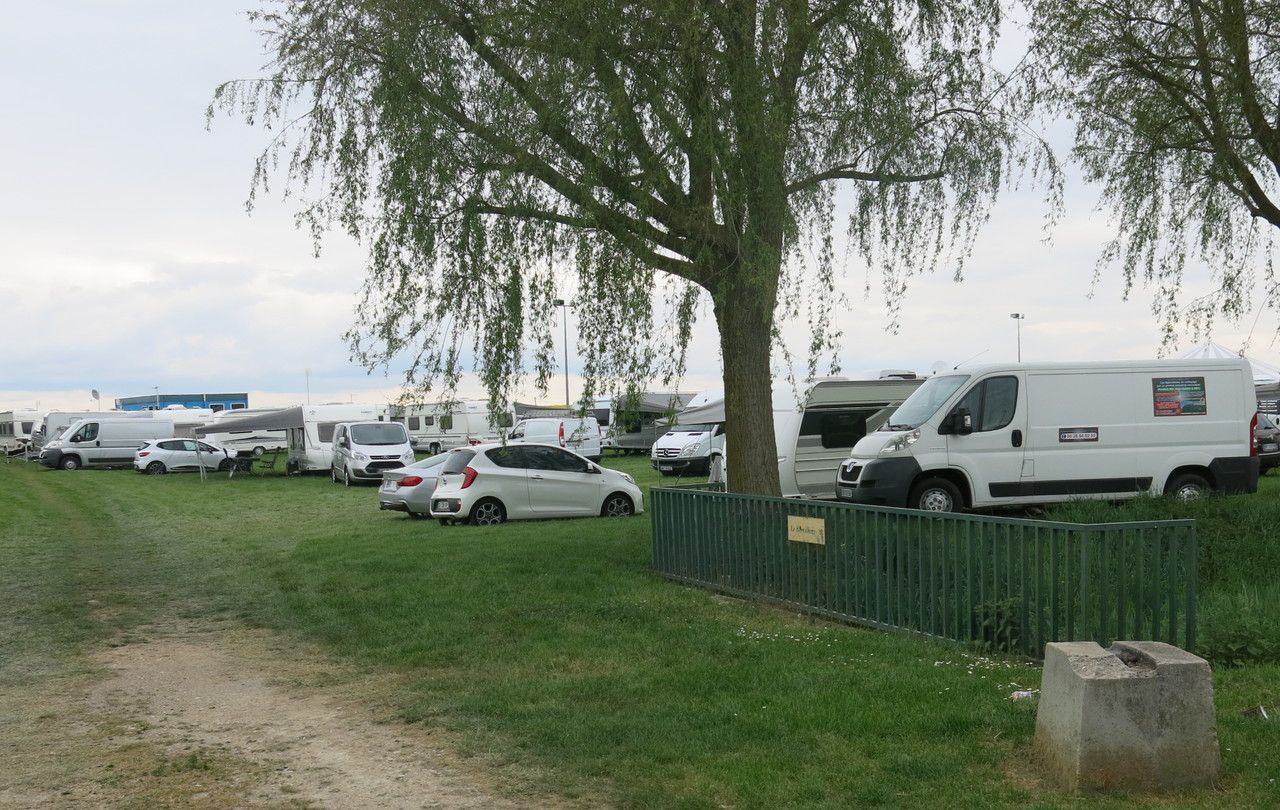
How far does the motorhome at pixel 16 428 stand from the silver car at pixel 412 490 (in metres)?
47.2

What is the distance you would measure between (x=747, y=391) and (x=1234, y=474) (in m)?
8.04

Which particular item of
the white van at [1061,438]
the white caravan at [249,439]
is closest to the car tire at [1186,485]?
the white van at [1061,438]

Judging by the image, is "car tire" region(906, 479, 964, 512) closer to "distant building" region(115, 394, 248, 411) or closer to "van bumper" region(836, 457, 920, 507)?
"van bumper" region(836, 457, 920, 507)

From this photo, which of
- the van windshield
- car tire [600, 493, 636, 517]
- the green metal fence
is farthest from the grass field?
the van windshield

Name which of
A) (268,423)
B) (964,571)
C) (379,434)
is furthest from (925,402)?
(268,423)

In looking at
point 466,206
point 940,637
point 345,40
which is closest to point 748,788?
point 940,637

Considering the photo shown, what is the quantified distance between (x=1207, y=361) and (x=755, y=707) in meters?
12.6

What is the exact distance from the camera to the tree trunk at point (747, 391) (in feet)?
42.1

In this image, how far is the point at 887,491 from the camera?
51.5 feet

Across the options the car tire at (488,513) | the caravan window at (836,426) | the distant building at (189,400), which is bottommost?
the car tire at (488,513)

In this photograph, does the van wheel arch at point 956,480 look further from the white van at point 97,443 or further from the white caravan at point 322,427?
the white van at point 97,443

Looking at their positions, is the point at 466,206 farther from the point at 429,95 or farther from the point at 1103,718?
the point at 1103,718

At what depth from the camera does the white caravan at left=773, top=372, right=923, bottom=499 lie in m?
20.1

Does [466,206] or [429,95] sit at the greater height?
[429,95]
